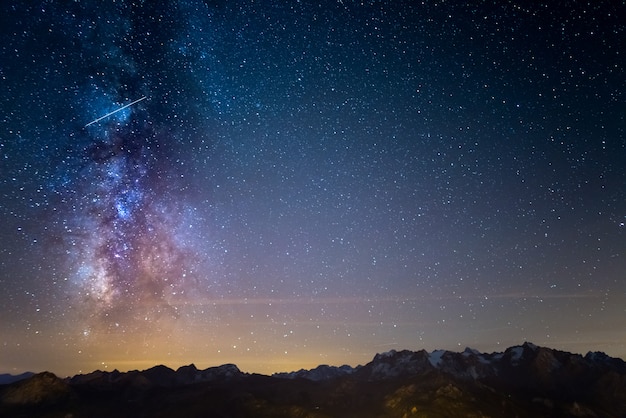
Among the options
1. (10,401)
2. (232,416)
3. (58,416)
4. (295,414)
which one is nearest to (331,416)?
(295,414)

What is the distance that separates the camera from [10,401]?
645 feet

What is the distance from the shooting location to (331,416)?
198 metres

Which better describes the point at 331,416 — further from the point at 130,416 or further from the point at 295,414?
the point at 130,416

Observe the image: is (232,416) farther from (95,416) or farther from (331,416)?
(95,416)

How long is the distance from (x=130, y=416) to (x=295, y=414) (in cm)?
8682

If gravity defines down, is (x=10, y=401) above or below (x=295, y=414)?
above

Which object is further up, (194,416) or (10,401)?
(10,401)

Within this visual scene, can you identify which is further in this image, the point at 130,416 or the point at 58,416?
the point at 130,416

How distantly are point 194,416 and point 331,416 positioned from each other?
7124cm

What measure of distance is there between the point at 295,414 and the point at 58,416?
11675 centimetres

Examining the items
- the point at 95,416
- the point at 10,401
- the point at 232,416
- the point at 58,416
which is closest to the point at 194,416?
the point at 232,416

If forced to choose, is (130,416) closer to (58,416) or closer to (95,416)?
(95,416)

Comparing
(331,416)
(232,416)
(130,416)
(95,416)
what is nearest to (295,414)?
(331,416)

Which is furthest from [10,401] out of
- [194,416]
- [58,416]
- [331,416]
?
[331,416]
